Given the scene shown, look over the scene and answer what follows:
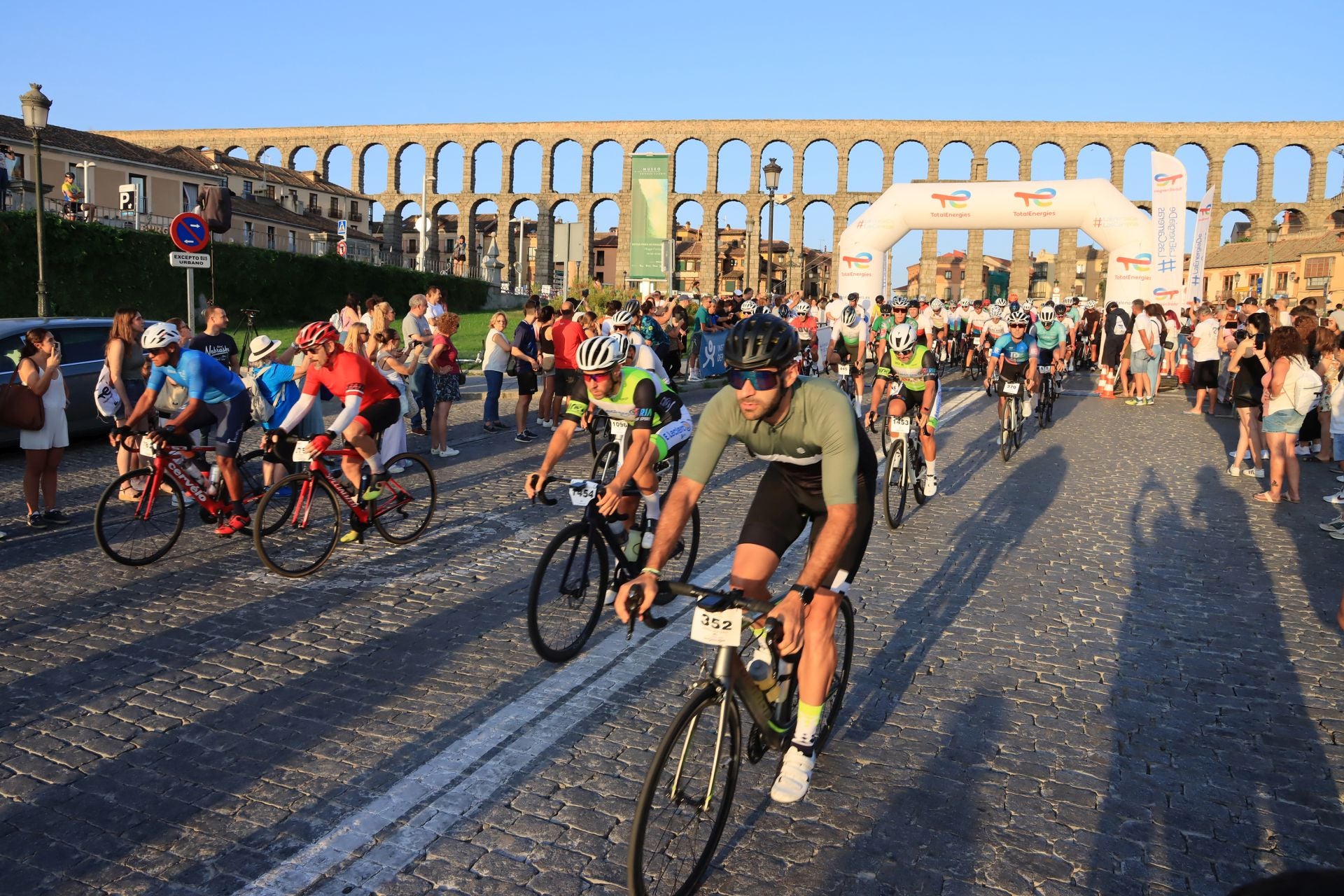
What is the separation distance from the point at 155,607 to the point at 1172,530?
26.3 ft

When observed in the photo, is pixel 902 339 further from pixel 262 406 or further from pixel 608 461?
pixel 262 406

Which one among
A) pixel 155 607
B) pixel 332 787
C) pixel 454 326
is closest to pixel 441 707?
pixel 332 787

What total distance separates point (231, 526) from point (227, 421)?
0.80 m

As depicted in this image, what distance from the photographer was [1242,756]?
4.40m

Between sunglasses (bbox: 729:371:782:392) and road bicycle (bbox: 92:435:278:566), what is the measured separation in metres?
5.05

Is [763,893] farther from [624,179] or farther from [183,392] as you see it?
[624,179]

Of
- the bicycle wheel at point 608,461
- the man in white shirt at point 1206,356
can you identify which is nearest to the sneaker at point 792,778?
the bicycle wheel at point 608,461

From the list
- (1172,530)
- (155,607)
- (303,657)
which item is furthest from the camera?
(1172,530)

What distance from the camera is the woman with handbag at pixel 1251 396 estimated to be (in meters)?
11.7

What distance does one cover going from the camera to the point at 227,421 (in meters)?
8.03

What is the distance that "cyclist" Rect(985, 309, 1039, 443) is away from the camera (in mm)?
13477

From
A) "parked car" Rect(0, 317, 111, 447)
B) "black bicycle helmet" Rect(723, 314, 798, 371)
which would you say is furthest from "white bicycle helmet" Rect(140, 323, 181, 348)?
"black bicycle helmet" Rect(723, 314, 798, 371)

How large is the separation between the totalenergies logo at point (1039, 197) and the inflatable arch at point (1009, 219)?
2 cm

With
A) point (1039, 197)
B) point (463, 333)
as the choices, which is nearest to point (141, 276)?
point (463, 333)
